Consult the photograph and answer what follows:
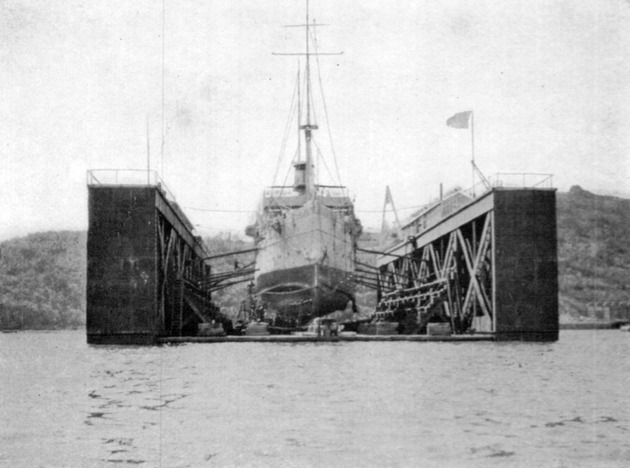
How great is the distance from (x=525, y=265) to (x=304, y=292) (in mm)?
13128

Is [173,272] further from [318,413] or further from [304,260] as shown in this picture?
[318,413]

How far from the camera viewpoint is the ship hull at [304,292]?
116 feet

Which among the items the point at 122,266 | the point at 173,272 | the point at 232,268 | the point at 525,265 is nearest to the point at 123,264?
the point at 122,266

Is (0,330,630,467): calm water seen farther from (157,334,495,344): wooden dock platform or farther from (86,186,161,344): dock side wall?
(157,334,495,344): wooden dock platform

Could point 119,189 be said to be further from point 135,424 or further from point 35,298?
point 35,298

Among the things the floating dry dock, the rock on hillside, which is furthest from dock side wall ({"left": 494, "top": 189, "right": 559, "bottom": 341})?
the rock on hillside

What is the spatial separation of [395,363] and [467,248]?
14.3m

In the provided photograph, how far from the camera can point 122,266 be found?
23.8 metres

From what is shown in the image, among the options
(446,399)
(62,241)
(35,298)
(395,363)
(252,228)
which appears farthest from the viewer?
(62,241)

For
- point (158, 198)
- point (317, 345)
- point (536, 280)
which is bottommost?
point (317, 345)

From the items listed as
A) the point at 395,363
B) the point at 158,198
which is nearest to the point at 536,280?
the point at 395,363

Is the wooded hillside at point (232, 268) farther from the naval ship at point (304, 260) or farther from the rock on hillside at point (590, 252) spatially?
the naval ship at point (304, 260)

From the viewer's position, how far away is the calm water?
7.59 m

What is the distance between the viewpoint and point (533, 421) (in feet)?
30.9
